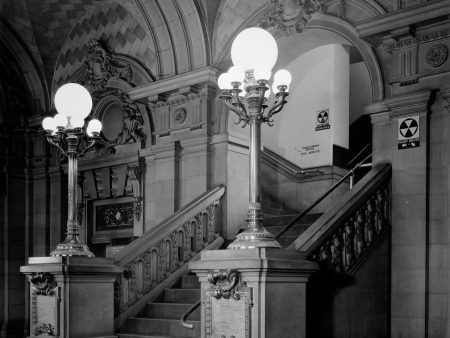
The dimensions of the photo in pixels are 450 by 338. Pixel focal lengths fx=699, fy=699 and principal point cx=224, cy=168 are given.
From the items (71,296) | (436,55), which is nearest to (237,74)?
(436,55)

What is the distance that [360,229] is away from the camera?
9102 millimetres

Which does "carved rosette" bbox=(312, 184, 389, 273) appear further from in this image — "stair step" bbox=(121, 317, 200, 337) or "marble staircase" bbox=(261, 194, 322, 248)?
"stair step" bbox=(121, 317, 200, 337)

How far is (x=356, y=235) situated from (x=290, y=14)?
424 centimetres

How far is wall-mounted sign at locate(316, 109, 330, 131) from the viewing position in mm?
14297

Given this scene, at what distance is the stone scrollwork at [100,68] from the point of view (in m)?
14.3

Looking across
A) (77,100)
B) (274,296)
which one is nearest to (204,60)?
(77,100)

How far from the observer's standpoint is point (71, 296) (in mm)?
8867

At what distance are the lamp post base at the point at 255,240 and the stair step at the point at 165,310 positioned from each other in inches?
123

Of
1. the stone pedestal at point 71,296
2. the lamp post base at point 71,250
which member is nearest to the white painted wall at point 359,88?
the stone pedestal at point 71,296

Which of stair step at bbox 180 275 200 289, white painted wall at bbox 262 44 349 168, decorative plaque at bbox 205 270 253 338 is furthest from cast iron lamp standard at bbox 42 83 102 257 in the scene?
white painted wall at bbox 262 44 349 168

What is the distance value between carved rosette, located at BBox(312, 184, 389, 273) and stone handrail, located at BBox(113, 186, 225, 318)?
127 inches

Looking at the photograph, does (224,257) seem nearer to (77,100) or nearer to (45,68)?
(77,100)

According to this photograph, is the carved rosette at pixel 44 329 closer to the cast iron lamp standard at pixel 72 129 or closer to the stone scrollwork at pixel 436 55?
the cast iron lamp standard at pixel 72 129

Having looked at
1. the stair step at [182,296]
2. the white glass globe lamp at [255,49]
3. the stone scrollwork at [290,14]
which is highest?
the stone scrollwork at [290,14]
